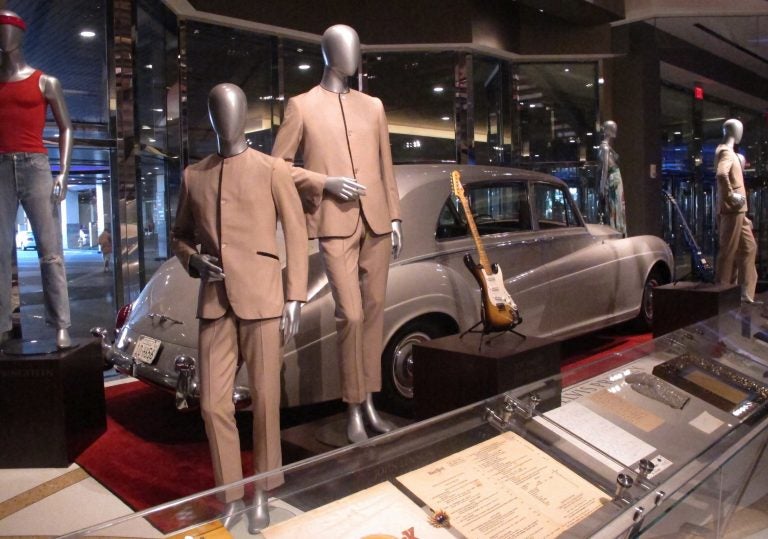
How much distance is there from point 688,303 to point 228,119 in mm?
3593

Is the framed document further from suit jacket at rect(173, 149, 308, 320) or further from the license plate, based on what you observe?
the license plate

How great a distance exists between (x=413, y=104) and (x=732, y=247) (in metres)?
3.95

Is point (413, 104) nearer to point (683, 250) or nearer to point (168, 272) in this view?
point (168, 272)

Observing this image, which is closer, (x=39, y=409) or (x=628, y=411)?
(x=628, y=411)

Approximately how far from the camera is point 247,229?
7.59 ft

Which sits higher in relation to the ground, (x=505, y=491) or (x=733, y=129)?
(x=733, y=129)

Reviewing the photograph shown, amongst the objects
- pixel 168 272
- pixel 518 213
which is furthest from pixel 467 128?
pixel 168 272

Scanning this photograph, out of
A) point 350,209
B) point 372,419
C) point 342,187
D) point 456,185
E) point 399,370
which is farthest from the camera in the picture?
point 456,185

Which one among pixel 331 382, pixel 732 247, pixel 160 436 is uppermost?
pixel 732 247

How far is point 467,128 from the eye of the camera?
805 centimetres

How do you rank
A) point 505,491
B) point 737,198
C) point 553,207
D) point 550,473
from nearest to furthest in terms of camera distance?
1. point 505,491
2. point 550,473
3. point 553,207
4. point 737,198

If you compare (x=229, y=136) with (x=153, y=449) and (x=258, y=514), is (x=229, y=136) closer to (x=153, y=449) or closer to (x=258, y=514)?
(x=258, y=514)

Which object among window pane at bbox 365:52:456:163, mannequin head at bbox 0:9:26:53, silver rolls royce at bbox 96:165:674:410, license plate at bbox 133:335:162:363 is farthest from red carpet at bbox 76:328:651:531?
window pane at bbox 365:52:456:163

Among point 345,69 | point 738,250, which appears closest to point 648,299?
point 738,250
